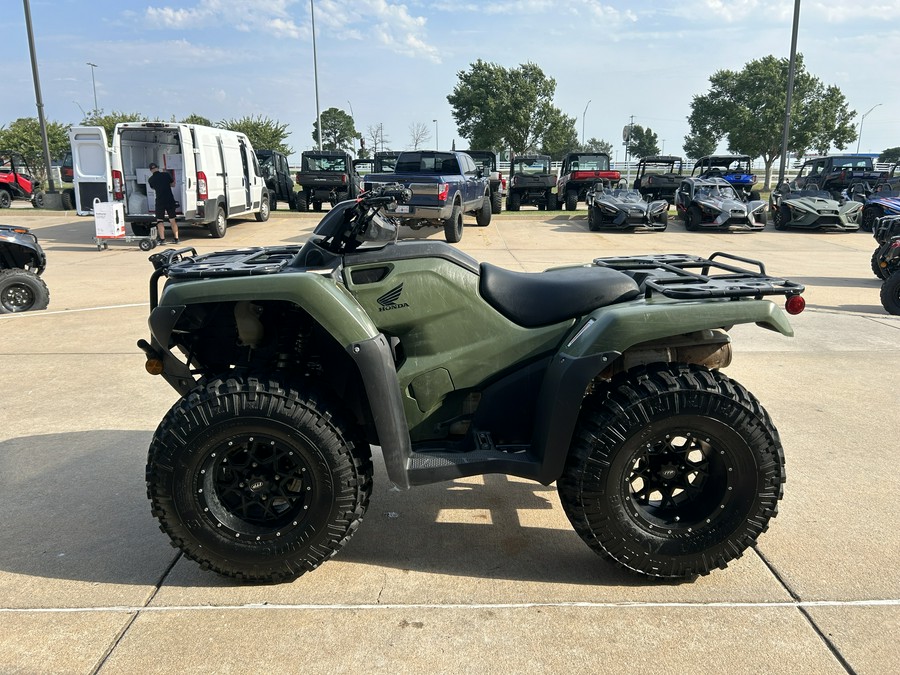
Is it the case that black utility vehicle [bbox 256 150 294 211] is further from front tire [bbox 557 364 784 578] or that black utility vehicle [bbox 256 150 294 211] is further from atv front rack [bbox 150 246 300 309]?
front tire [bbox 557 364 784 578]

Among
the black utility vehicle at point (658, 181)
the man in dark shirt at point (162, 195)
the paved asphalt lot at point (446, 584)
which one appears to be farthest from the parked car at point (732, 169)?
the paved asphalt lot at point (446, 584)

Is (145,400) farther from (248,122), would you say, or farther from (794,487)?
(248,122)

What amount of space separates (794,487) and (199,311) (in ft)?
9.95

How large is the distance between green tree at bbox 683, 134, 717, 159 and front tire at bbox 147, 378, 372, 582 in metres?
67.0

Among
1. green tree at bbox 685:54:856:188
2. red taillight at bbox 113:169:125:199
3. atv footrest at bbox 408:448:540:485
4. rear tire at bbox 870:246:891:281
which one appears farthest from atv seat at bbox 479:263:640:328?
green tree at bbox 685:54:856:188

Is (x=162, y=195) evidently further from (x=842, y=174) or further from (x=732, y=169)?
(x=842, y=174)

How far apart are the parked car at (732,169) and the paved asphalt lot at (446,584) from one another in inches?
792

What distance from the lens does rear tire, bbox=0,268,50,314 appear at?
7.54 meters

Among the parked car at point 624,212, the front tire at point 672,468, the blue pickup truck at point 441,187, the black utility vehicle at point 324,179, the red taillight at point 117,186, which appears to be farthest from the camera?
the black utility vehicle at point 324,179

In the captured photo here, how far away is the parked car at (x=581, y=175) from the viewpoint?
23.0m

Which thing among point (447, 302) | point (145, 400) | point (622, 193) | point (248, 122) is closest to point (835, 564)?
point (447, 302)

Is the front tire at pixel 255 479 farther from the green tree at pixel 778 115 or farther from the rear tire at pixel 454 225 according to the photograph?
the green tree at pixel 778 115

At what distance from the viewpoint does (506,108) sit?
51.6 metres

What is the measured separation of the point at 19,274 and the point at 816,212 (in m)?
17.0
